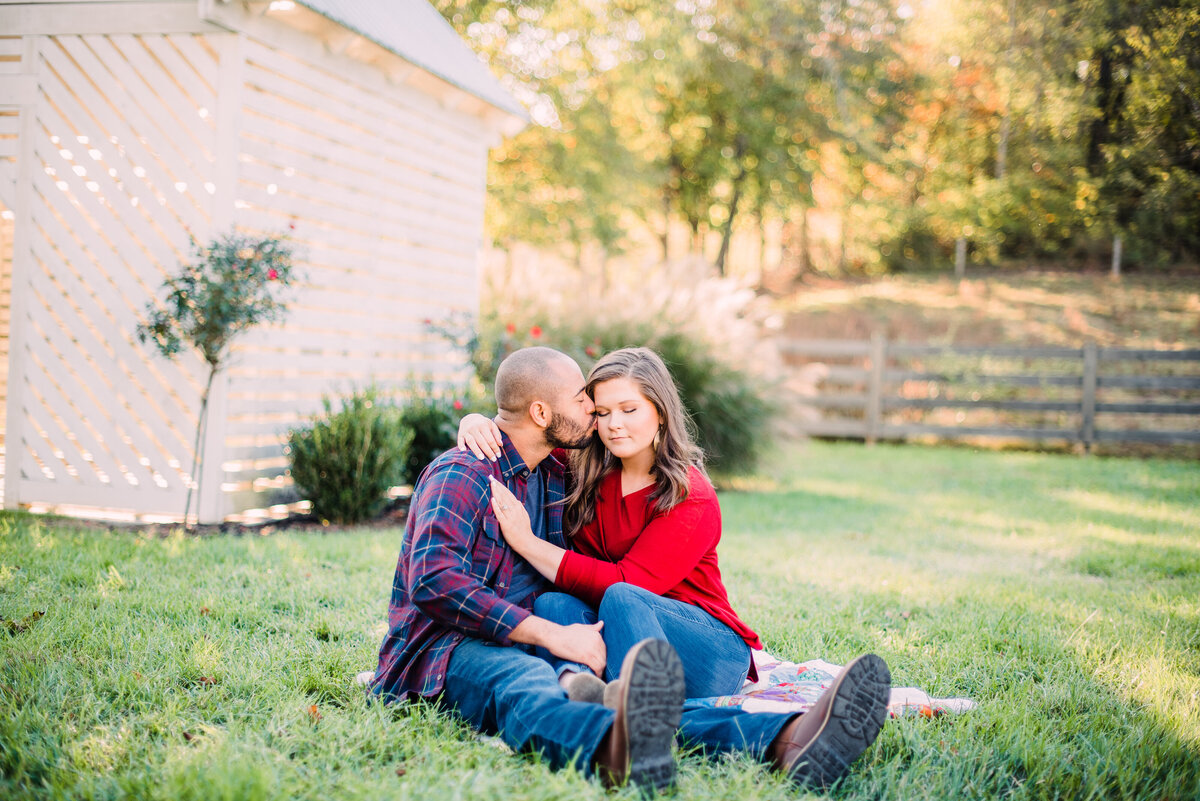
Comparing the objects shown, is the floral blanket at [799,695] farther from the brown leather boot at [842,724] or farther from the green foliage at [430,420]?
the green foliage at [430,420]

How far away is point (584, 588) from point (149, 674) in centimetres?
146

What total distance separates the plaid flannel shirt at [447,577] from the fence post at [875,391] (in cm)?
1061

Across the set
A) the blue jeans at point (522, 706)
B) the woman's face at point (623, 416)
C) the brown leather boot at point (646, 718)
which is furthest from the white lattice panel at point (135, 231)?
the brown leather boot at point (646, 718)

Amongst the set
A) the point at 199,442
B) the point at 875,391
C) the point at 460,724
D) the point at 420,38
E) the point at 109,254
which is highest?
the point at 420,38

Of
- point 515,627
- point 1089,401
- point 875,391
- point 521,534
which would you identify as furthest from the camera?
point 875,391

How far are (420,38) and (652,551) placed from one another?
5.74m

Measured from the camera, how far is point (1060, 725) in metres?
2.50

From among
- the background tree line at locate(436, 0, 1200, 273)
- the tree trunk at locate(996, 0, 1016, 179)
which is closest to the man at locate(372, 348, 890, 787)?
the background tree line at locate(436, 0, 1200, 273)

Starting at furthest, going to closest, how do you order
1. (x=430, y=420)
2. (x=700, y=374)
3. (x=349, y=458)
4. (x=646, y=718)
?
(x=700, y=374)
(x=430, y=420)
(x=349, y=458)
(x=646, y=718)

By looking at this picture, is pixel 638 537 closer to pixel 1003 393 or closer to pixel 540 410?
pixel 540 410

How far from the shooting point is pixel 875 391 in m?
12.3

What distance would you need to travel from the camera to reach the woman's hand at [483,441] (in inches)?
97.8

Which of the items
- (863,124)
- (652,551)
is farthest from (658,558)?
(863,124)

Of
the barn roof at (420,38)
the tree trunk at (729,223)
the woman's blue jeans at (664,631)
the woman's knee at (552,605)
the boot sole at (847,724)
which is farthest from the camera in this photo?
the tree trunk at (729,223)
